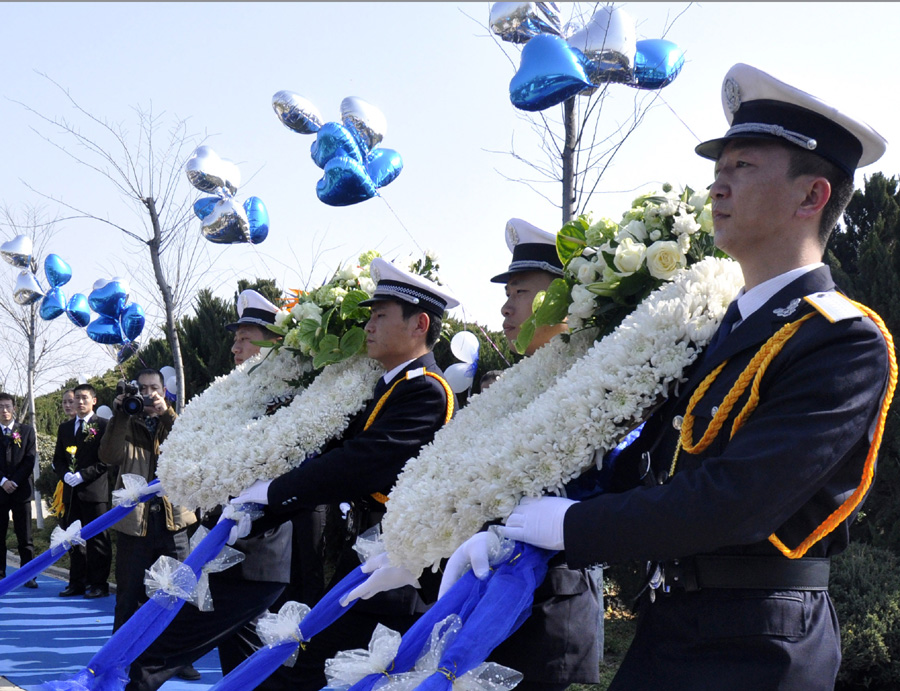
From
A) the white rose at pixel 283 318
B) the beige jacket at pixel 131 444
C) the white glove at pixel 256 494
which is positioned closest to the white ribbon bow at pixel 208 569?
the white glove at pixel 256 494

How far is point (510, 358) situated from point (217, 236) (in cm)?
245

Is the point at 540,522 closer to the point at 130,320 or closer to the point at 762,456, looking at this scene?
the point at 762,456

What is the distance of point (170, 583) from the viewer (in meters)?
3.62

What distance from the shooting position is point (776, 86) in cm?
212

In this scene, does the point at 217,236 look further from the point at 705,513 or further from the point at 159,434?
the point at 705,513

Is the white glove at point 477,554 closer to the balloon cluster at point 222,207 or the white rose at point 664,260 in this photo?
the white rose at point 664,260

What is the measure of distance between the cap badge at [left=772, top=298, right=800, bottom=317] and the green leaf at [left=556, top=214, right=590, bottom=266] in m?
0.93

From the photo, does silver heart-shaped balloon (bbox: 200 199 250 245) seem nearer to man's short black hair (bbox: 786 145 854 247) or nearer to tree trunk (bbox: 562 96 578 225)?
tree trunk (bbox: 562 96 578 225)

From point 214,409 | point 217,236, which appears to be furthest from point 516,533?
point 217,236

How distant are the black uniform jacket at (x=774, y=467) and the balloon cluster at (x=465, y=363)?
4731 millimetres

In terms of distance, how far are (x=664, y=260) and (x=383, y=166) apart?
12.1 ft

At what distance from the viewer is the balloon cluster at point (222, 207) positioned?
676 centimetres

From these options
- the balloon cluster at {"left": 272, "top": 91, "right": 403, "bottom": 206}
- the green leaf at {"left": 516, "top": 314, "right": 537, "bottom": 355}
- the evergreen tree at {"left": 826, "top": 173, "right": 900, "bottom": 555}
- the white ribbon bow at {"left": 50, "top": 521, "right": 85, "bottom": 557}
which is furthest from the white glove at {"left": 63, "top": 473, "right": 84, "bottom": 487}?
the green leaf at {"left": 516, "top": 314, "right": 537, "bottom": 355}

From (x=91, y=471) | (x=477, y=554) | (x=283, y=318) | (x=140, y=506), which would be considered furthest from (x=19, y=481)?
(x=477, y=554)
